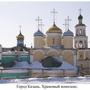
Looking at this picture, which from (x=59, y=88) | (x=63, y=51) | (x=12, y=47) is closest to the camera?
(x=59, y=88)

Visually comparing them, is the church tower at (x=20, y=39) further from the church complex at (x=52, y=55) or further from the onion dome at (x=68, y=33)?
the onion dome at (x=68, y=33)

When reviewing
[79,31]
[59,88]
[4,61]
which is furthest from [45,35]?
[59,88]

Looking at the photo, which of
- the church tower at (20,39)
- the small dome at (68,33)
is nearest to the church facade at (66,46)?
the small dome at (68,33)

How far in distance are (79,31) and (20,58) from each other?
15.1 feet

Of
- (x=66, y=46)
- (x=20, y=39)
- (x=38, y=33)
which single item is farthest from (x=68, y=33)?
(x=20, y=39)

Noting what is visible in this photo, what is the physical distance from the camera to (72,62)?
23547 millimetres

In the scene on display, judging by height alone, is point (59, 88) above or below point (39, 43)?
below

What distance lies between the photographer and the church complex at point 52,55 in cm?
2083

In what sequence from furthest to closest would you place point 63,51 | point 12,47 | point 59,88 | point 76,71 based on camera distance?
point 12,47 → point 63,51 → point 76,71 → point 59,88

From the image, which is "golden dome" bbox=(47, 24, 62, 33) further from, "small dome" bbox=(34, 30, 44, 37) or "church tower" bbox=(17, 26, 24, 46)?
"church tower" bbox=(17, 26, 24, 46)

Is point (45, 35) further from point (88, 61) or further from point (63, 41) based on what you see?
point (88, 61)

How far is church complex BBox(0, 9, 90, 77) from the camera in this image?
2083cm

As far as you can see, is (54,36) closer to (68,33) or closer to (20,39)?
(68,33)

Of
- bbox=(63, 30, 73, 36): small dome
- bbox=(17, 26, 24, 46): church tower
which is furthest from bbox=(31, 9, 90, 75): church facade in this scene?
bbox=(17, 26, 24, 46): church tower
